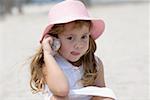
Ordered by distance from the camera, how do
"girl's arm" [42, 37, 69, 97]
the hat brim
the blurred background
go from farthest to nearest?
1. the blurred background
2. the hat brim
3. "girl's arm" [42, 37, 69, 97]

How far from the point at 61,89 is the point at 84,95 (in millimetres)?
168

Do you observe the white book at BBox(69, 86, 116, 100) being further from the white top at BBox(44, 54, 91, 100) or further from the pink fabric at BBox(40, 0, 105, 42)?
the pink fabric at BBox(40, 0, 105, 42)

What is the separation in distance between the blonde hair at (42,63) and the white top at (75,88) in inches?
1.4

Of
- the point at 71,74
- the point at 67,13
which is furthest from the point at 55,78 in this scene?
the point at 67,13

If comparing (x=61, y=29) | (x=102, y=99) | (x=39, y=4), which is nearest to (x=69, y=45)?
(x=61, y=29)

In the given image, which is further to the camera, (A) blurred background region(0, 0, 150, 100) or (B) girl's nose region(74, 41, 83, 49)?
(A) blurred background region(0, 0, 150, 100)

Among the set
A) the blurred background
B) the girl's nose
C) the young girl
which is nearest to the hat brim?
the young girl

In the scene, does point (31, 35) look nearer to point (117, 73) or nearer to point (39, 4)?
point (117, 73)

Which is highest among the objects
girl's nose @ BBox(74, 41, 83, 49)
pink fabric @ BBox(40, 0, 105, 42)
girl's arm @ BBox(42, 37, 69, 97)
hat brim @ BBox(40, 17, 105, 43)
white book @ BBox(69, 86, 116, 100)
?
pink fabric @ BBox(40, 0, 105, 42)

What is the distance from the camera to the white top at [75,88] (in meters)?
3.04

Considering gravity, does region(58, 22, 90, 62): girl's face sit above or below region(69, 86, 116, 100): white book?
above

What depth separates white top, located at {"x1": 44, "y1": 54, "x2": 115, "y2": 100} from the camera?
9.98 ft

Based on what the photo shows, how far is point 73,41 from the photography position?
10.0 feet

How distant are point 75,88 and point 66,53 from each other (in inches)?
7.3
